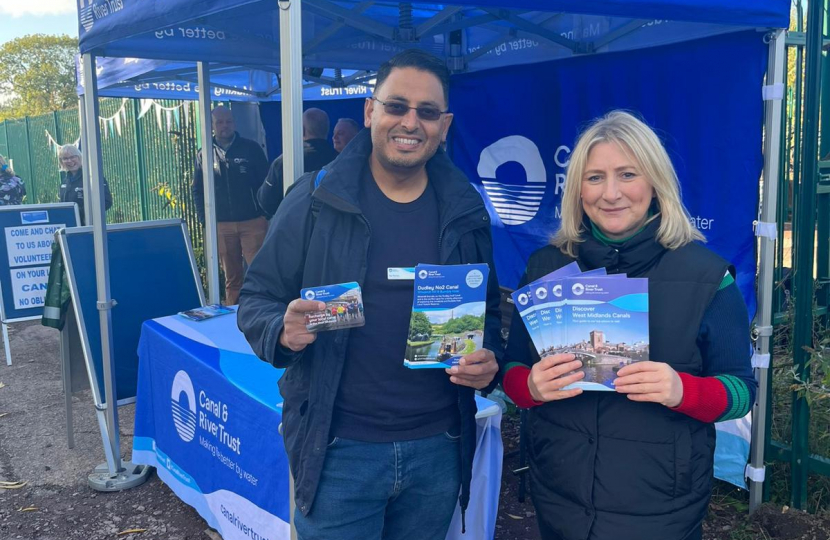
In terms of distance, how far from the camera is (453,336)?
176cm

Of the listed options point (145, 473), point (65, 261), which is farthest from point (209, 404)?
point (65, 261)

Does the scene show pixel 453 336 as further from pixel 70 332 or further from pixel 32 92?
pixel 32 92

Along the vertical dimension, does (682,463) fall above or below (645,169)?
below

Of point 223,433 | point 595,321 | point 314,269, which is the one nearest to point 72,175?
point 223,433

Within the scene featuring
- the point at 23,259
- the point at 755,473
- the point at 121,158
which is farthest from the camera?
the point at 121,158

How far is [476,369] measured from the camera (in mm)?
1765

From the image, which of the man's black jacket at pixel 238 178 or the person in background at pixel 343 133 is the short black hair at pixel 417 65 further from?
the man's black jacket at pixel 238 178

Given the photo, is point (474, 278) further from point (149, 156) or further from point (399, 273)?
point (149, 156)

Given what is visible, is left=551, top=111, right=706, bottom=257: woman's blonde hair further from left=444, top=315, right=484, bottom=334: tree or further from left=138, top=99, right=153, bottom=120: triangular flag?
left=138, top=99, right=153, bottom=120: triangular flag

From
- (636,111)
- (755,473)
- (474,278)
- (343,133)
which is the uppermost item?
(343,133)

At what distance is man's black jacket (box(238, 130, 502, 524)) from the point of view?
1.78 m

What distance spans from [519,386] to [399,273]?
16.2 inches

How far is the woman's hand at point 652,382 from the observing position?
1.58 m

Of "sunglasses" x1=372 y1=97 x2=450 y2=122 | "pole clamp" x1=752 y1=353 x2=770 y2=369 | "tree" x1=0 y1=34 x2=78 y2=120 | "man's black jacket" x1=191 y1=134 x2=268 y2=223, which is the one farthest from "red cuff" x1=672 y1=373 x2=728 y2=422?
"tree" x1=0 y1=34 x2=78 y2=120
